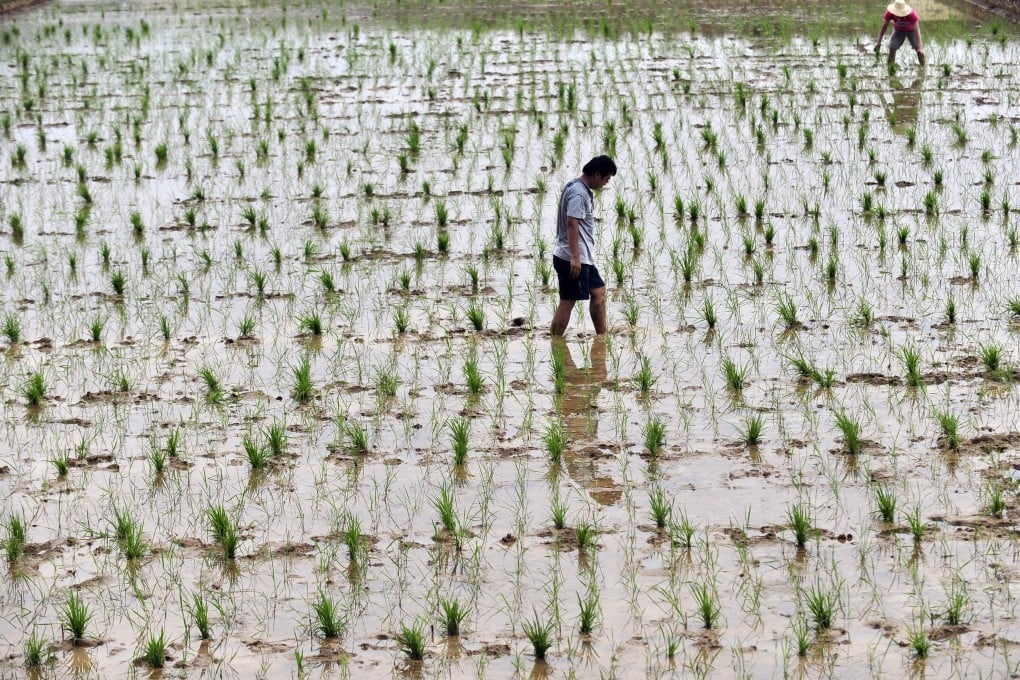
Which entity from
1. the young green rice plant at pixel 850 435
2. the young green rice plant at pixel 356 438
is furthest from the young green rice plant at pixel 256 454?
the young green rice plant at pixel 850 435

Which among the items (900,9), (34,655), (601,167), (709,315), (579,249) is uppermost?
(900,9)

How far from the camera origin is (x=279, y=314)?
24.6 feet

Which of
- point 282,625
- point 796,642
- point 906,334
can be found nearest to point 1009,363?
point 906,334

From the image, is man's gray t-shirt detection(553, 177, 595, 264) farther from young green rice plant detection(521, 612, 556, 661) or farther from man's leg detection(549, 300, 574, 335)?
young green rice plant detection(521, 612, 556, 661)

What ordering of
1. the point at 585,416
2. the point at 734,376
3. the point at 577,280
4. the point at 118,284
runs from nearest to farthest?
1. the point at 585,416
2. the point at 734,376
3. the point at 577,280
4. the point at 118,284

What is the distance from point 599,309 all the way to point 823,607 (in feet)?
9.67

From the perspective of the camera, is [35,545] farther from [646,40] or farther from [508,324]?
[646,40]

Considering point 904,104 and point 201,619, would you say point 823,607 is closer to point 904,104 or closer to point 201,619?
point 201,619

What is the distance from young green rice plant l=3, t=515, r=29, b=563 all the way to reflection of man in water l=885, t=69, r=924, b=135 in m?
7.93

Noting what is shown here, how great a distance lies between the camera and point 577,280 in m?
6.70

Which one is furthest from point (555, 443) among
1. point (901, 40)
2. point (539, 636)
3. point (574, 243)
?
point (901, 40)

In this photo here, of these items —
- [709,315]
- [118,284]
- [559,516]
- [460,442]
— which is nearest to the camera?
[559,516]

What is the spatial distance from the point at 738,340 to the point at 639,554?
2.33m

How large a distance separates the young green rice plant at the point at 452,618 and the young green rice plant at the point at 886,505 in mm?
1490
